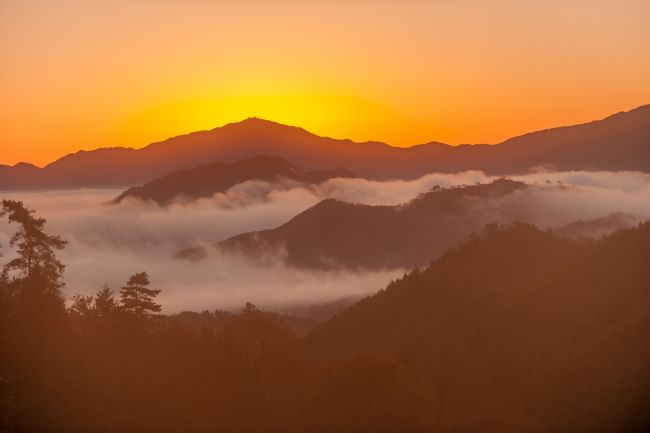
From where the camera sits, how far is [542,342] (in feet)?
432

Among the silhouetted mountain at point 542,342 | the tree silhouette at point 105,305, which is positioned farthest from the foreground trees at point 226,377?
the silhouetted mountain at point 542,342

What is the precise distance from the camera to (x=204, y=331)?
231 feet

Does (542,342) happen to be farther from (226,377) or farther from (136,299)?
(136,299)

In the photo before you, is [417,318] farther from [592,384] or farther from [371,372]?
[371,372]

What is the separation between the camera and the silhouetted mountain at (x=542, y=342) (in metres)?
92.3

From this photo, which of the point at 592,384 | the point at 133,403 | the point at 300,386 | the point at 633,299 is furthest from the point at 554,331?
the point at 133,403

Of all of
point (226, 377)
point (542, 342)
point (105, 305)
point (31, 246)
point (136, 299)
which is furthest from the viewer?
point (542, 342)

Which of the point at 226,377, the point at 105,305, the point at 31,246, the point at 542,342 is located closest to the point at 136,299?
the point at 105,305

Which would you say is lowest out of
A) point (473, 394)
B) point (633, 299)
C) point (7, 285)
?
point (473, 394)

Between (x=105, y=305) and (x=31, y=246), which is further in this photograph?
(x=105, y=305)

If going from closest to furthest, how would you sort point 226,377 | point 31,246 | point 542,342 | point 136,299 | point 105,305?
point 31,246
point 226,377
point 105,305
point 136,299
point 542,342

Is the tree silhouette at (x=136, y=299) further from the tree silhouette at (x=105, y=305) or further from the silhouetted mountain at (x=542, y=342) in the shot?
the silhouetted mountain at (x=542, y=342)

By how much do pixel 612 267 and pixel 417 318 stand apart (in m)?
59.3

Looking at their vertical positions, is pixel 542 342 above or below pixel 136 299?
below
